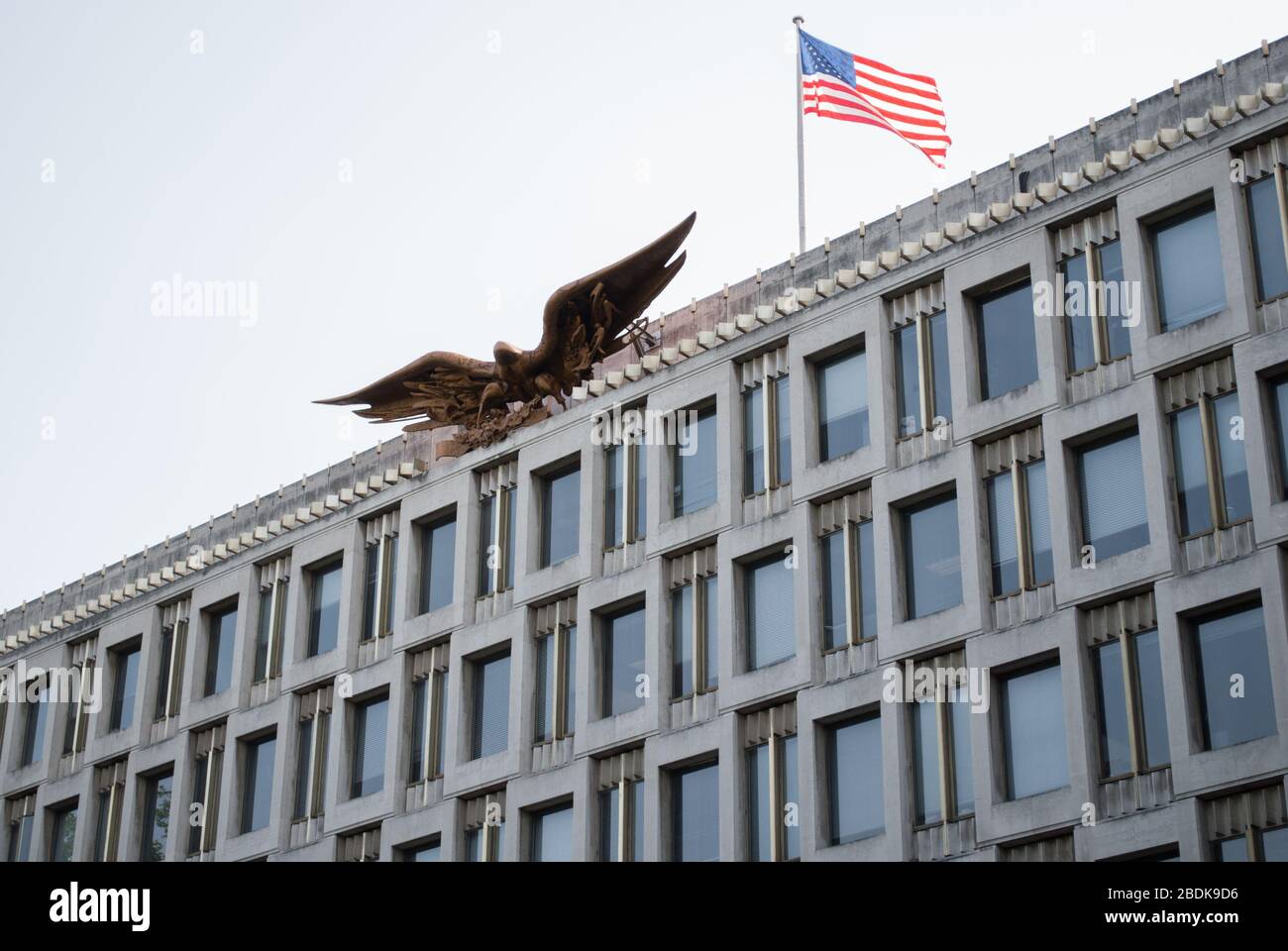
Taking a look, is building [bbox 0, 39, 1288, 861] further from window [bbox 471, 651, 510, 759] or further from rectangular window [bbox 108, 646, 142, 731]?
rectangular window [bbox 108, 646, 142, 731]

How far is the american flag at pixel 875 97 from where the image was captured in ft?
174

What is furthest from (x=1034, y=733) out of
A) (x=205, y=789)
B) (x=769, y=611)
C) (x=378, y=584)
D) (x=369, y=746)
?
(x=205, y=789)

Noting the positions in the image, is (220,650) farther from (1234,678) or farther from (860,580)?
(1234,678)

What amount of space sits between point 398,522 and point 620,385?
768 centimetres

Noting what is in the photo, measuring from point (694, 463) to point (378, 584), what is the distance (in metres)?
10.2

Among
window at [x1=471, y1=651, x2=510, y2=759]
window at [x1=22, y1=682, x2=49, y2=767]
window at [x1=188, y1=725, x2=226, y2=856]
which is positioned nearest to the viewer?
window at [x1=471, y1=651, x2=510, y2=759]

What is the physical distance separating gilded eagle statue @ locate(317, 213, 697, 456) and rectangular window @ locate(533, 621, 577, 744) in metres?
5.75

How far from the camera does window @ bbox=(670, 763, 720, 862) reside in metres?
48.8

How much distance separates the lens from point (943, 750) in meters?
44.9

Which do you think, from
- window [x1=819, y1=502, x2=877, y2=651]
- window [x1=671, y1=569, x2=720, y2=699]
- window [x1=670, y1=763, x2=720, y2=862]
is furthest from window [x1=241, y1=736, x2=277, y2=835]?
window [x1=819, y1=502, x2=877, y2=651]

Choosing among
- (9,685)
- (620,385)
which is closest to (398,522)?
(620,385)

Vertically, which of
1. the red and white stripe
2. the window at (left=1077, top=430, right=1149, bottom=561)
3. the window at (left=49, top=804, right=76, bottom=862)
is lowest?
the window at (left=49, top=804, right=76, bottom=862)
